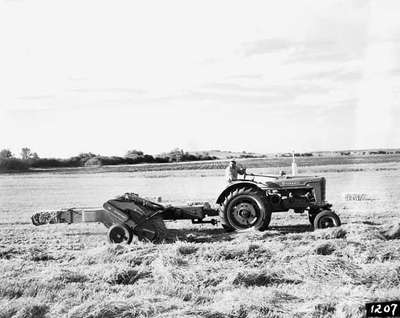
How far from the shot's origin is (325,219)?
1080 centimetres

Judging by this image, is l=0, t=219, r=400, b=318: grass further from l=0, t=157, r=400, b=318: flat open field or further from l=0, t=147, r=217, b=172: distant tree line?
l=0, t=147, r=217, b=172: distant tree line

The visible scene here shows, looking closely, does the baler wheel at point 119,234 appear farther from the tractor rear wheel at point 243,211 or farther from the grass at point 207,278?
the tractor rear wheel at point 243,211

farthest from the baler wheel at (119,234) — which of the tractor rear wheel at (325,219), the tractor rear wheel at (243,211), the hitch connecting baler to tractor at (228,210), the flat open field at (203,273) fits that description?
the tractor rear wheel at (325,219)

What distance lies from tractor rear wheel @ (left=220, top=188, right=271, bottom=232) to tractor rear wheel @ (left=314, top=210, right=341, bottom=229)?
3.43 feet

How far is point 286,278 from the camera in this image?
6.78 meters

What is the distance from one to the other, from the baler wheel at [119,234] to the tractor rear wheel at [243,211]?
2.02 metres

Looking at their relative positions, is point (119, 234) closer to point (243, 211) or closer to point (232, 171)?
point (243, 211)

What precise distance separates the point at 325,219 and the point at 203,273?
15.2 ft

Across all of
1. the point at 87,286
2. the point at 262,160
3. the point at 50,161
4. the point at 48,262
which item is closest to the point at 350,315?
the point at 87,286

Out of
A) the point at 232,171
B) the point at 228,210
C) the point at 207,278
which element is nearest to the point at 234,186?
the point at 232,171

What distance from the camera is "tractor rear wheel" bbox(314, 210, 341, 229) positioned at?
10.8 meters

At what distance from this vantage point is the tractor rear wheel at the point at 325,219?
10750 mm

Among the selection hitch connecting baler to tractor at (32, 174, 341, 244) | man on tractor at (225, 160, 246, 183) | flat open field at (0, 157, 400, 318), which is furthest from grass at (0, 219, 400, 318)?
man on tractor at (225, 160, 246, 183)

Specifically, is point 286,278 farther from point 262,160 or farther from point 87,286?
point 262,160
